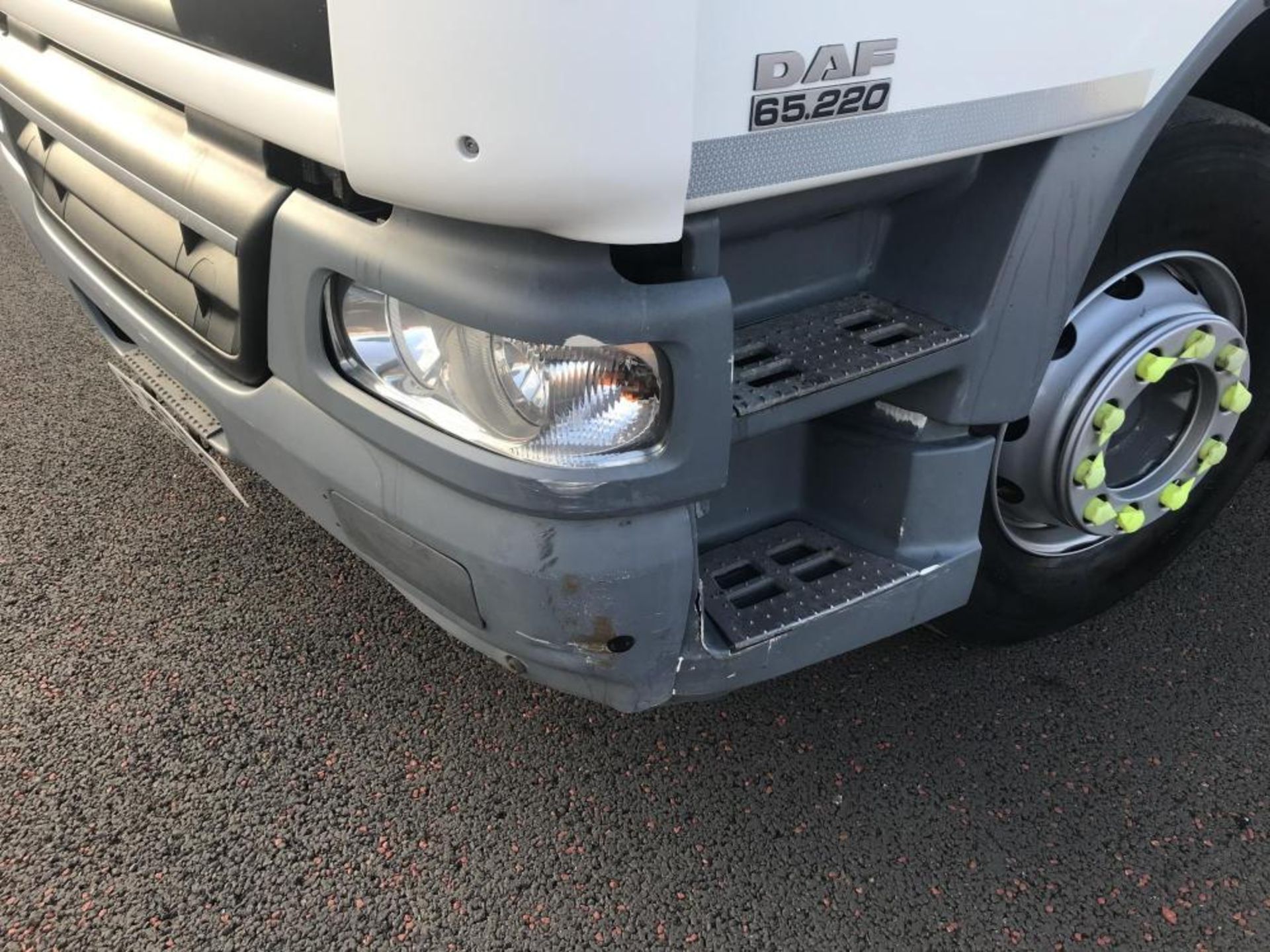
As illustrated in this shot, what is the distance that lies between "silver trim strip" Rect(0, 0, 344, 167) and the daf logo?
0.53 metres

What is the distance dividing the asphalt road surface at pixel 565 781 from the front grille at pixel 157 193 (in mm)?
873

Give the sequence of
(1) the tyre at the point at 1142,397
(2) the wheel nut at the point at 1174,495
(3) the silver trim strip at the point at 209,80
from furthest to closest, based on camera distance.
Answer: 1. (2) the wheel nut at the point at 1174,495
2. (1) the tyre at the point at 1142,397
3. (3) the silver trim strip at the point at 209,80

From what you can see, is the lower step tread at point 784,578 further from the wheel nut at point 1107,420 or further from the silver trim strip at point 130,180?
the silver trim strip at point 130,180

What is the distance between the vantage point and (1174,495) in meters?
2.28

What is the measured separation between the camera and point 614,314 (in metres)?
1.24

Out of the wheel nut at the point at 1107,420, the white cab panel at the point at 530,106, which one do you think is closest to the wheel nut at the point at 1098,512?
the wheel nut at the point at 1107,420

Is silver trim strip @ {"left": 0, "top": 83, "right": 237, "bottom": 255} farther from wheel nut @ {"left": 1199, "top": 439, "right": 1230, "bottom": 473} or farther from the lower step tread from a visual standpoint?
wheel nut @ {"left": 1199, "top": 439, "right": 1230, "bottom": 473}

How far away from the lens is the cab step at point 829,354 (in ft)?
5.07

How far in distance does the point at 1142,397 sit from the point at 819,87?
142 centimetres

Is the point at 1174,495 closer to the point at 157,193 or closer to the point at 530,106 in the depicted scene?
the point at 530,106

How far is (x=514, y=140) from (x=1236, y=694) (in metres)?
2.18

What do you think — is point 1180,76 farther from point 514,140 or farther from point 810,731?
point 810,731

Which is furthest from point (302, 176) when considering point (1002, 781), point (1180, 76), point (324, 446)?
point (1002, 781)

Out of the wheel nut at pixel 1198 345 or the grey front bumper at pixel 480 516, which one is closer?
the grey front bumper at pixel 480 516
